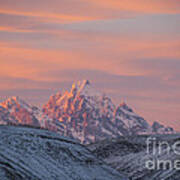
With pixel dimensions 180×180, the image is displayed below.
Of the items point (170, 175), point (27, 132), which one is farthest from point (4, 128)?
point (170, 175)

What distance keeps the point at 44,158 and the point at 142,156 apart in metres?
5.44

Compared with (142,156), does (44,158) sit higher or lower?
lower

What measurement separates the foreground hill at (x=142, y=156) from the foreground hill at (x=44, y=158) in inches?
89.1

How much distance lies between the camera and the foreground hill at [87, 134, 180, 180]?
54.7ft

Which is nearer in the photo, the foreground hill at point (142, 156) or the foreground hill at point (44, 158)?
the foreground hill at point (44, 158)

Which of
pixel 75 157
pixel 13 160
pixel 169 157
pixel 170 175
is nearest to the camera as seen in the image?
pixel 13 160

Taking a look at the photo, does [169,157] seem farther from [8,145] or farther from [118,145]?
[8,145]

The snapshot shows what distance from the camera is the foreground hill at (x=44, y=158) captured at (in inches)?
494

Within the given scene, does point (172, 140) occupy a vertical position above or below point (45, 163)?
above

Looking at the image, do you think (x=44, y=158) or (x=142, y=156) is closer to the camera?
(x=44, y=158)

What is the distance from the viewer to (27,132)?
14.2m

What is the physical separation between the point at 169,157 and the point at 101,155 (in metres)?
3.09

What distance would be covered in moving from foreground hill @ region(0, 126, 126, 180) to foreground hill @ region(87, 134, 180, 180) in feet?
7.43

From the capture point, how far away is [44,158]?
1341 centimetres
